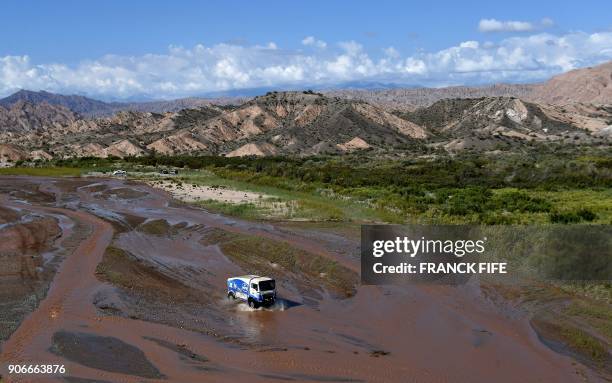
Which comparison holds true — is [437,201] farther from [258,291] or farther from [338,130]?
[338,130]

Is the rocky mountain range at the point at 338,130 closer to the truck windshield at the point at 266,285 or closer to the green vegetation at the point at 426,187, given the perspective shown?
Result: the green vegetation at the point at 426,187

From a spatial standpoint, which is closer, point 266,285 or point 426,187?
point 266,285

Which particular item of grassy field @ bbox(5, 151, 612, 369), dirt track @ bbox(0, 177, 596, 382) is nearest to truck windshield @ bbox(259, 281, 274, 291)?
dirt track @ bbox(0, 177, 596, 382)

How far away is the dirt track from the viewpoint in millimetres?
18703

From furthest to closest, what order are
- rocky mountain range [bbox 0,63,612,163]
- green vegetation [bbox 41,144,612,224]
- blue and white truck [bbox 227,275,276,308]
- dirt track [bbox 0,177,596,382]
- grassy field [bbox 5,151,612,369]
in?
1. rocky mountain range [bbox 0,63,612,163]
2. green vegetation [bbox 41,144,612,224]
3. grassy field [bbox 5,151,612,369]
4. blue and white truck [bbox 227,275,276,308]
5. dirt track [bbox 0,177,596,382]

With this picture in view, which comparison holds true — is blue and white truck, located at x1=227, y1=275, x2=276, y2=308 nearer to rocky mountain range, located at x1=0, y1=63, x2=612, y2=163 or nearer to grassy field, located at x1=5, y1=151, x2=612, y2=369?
grassy field, located at x1=5, y1=151, x2=612, y2=369

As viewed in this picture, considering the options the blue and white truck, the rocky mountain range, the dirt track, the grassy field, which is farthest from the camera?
the rocky mountain range

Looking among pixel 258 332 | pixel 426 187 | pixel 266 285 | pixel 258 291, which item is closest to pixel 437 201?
pixel 426 187

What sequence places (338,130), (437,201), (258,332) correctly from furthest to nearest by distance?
(338,130) < (437,201) < (258,332)

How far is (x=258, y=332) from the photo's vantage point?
21.8 m

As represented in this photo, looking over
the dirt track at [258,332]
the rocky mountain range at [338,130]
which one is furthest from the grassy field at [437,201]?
the rocky mountain range at [338,130]

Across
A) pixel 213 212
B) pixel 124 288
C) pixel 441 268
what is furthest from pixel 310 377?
pixel 213 212

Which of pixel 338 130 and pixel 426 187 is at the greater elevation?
pixel 338 130

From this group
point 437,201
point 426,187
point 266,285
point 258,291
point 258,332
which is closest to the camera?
point 258,332
